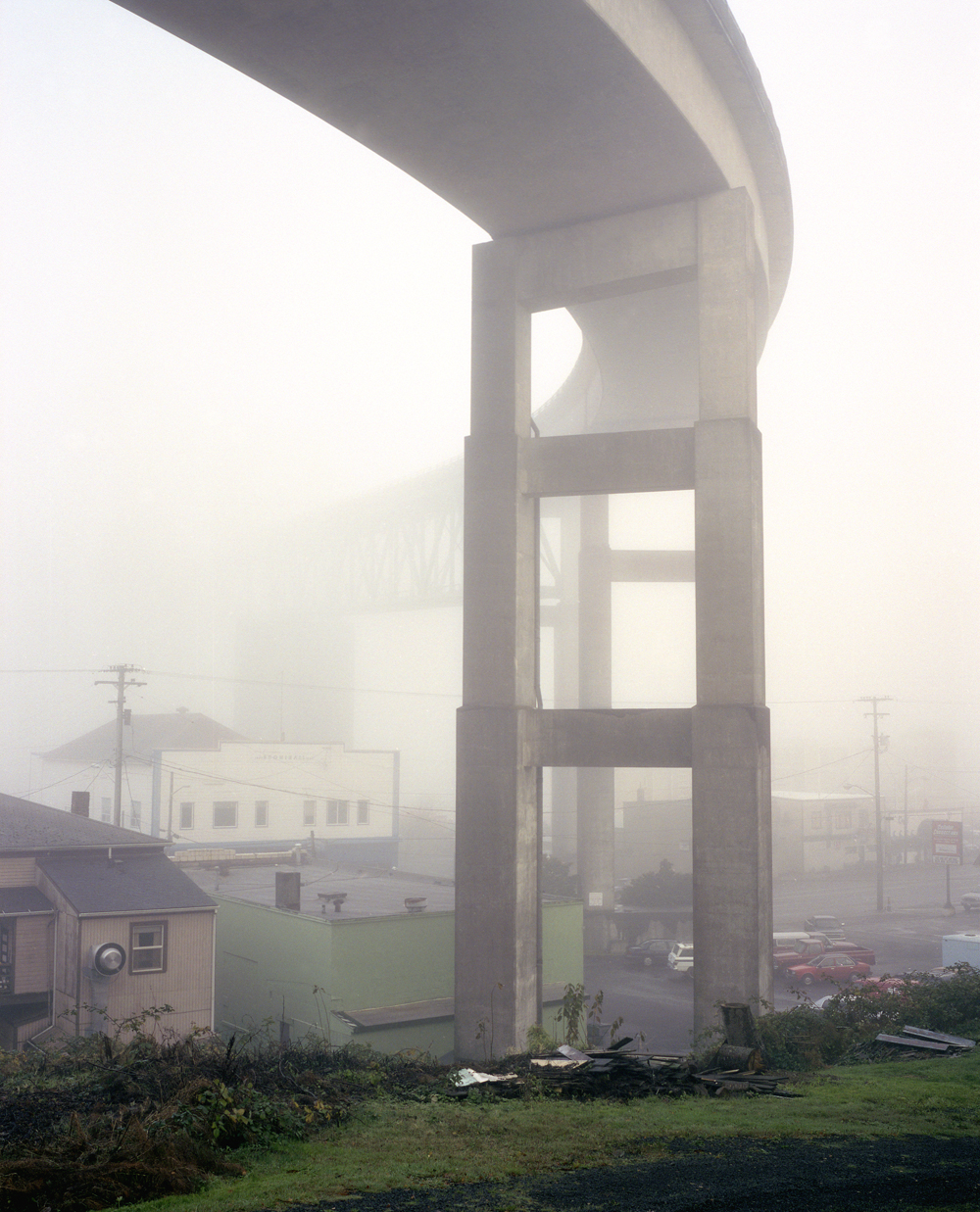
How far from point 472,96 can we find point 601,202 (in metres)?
4.37

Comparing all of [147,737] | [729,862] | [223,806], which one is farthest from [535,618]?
[147,737]

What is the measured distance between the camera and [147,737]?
78562mm

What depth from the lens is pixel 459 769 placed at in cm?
2136

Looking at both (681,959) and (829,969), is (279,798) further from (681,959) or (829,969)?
(829,969)

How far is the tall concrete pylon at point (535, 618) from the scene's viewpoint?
1956cm

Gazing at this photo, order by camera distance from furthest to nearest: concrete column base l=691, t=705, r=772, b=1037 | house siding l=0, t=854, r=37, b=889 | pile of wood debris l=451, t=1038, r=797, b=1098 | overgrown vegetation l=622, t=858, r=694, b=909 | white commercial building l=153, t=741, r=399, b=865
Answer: white commercial building l=153, t=741, r=399, b=865, overgrown vegetation l=622, t=858, r=694, b=909, house siding l=0, t=854, r=37, b=889, concrete column base l=691, t=705, r=772, b=1037, pile of wood debris l=451, t=1038, r=797, b=1098

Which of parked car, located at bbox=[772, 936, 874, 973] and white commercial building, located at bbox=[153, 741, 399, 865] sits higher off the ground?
white commercial building, located at bbox=[153, 741, 399, 865]

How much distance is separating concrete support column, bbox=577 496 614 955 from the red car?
7.82 meters

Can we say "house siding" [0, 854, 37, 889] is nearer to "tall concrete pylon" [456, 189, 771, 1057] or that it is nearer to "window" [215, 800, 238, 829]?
"tall concrete pylon" [456, 189, 771, 1057]

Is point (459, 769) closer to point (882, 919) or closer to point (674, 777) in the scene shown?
point (882, 919)

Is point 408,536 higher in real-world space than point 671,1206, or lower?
higher

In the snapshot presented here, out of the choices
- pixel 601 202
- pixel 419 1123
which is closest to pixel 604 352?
pixel 601 202

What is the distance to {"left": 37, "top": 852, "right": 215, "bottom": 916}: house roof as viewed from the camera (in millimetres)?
26094

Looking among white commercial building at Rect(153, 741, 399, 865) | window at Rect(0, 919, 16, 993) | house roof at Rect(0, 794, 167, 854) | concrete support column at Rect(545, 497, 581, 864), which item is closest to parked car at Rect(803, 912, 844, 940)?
concrete support column at Rect(545, 497, 581, 864)
